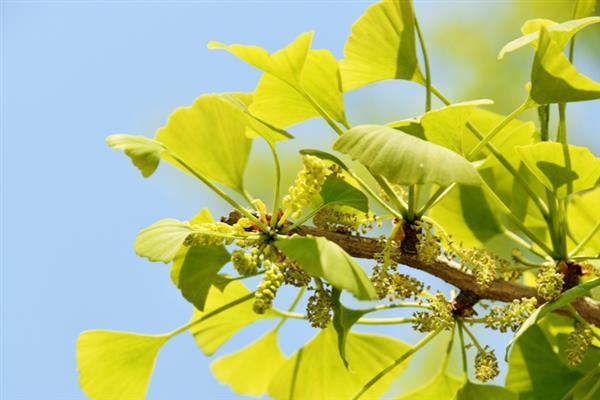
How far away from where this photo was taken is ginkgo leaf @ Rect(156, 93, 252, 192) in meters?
0.89

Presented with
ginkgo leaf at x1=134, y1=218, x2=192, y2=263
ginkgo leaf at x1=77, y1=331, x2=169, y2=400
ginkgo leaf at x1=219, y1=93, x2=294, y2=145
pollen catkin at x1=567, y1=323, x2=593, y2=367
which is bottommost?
pollen catkin at x1=567, y1=323, x2=593, y2=367

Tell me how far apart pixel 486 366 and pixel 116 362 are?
1.30 feet

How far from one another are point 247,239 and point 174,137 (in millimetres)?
155

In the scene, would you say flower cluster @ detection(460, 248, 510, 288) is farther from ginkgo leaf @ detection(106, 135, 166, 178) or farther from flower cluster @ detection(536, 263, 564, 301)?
ginkgo leaf @ detection(106, 135, 166, 178)

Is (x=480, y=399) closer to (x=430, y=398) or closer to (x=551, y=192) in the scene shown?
(x=430, y=398)

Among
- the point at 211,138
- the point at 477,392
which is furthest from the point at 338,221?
the point at 477,392

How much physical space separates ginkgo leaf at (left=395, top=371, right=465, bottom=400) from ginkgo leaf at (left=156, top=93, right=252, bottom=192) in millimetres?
337

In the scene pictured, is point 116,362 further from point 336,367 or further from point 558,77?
point 558,77

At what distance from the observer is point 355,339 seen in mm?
1042

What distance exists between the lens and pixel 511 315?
2.72 ft

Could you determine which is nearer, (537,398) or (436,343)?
Answer: (537,398)

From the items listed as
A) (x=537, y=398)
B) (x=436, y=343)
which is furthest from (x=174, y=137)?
(x=436, y=343)

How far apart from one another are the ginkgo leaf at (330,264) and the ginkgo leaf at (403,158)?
75 millimetres

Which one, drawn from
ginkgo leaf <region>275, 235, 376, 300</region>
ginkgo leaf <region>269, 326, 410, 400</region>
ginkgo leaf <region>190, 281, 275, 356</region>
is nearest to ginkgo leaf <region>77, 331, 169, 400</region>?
ginkgo leaf <region>190, 281, 275, 356</region>
